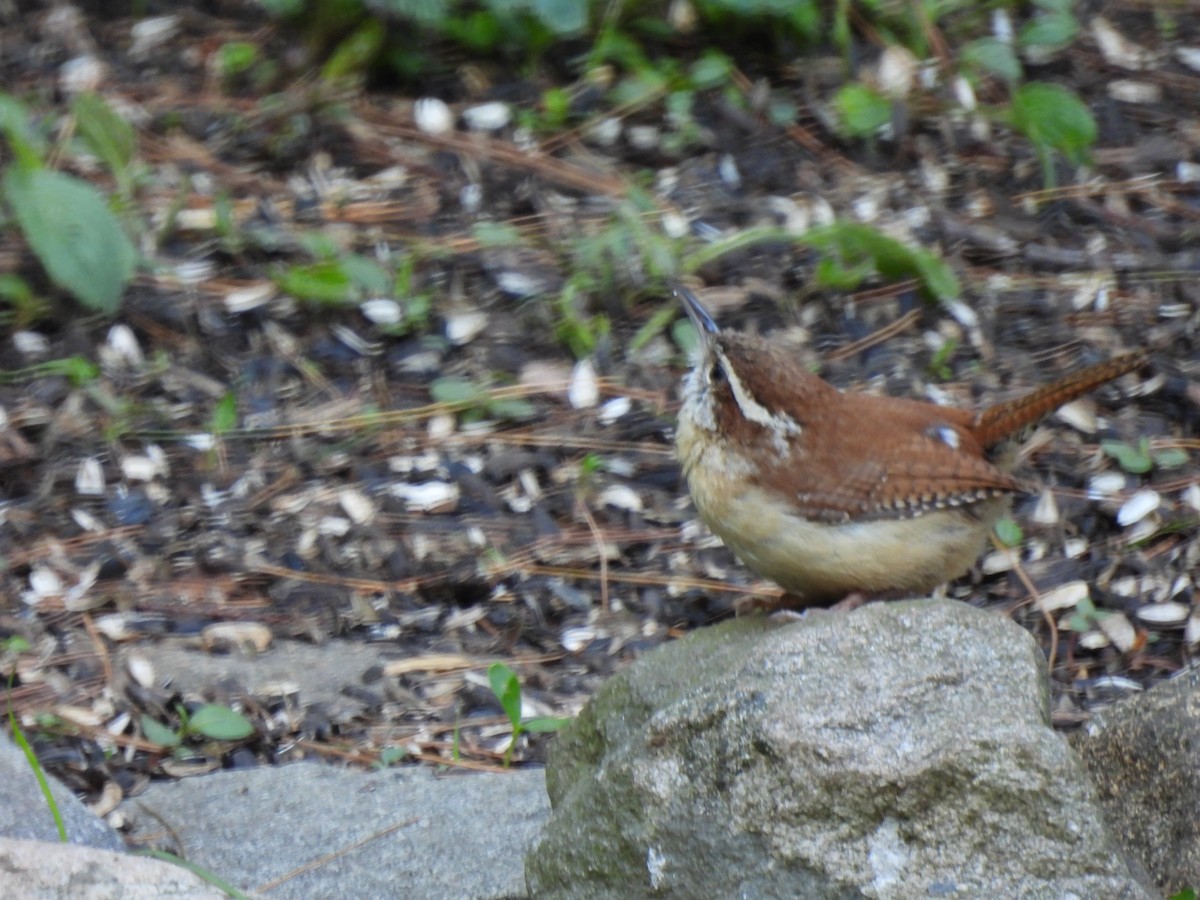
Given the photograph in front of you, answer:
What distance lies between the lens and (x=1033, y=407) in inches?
179

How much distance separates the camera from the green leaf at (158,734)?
4551mm

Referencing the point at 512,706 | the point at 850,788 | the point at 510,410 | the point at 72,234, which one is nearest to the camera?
the point at 850,788

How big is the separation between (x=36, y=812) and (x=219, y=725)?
797 millimetres

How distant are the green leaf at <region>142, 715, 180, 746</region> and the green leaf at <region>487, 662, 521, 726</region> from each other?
88 cm

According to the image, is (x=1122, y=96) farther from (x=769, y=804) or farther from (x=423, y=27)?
(x=769, y=804)

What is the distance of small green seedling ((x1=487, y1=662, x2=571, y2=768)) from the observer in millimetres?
4484

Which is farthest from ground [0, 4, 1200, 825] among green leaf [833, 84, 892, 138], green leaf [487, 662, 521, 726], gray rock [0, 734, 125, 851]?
gray rock [0, 734, 125, 851]

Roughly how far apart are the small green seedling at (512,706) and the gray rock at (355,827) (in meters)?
0.15

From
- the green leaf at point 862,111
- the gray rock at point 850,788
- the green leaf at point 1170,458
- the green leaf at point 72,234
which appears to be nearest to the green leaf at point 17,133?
the green leaf at point 72,234

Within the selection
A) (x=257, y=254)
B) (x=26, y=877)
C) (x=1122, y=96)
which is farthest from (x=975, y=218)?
(x=26, y=877)

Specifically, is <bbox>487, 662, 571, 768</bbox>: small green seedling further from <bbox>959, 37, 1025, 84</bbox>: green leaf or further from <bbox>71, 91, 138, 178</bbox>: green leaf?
<bbox>959, 37, 1025, 84</bbox>: green leaf

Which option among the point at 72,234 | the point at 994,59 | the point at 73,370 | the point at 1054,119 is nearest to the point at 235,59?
the point at 72,234

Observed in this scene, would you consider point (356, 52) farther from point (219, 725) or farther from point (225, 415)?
point (219, 725)

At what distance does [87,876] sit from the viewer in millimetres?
2900
